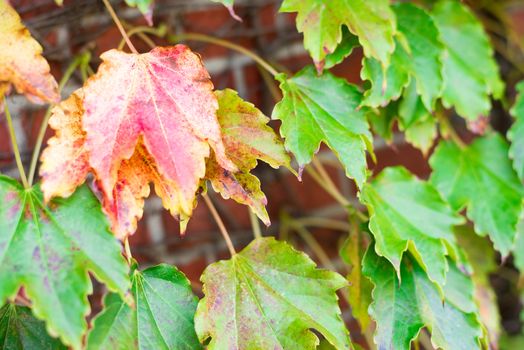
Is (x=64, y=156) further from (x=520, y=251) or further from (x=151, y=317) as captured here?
(x=520, y=251)

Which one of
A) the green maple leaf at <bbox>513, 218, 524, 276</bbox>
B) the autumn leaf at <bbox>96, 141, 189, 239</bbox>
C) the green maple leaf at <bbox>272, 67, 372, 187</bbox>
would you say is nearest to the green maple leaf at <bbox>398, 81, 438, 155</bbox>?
the green maple leaf at <bbox>272, 67, 372, 187</bbox>

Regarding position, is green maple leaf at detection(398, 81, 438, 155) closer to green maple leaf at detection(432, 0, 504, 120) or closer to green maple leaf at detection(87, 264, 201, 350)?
green maple leaf at detection(432, 0, 504, 120)

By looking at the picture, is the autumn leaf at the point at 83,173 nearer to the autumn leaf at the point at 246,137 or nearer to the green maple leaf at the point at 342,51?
the autumn leaf at the point at 246,137

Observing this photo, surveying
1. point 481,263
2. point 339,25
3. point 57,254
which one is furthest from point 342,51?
point 481,263

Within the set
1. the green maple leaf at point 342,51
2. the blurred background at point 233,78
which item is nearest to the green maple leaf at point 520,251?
the blurred background at point 233,78

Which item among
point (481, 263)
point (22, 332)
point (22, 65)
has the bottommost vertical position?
point (481, 263)

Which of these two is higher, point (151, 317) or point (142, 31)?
point (142, 31)
